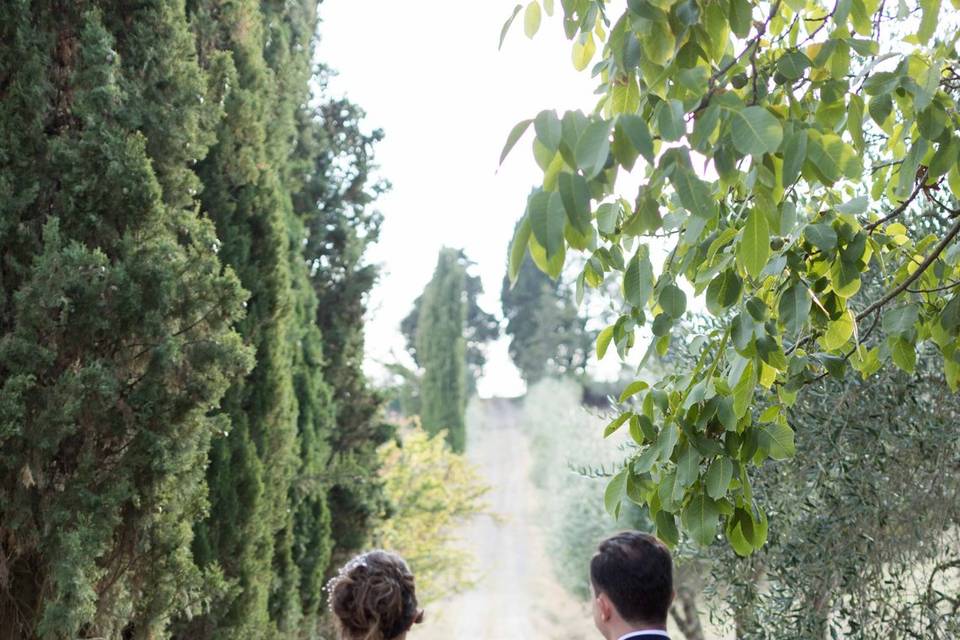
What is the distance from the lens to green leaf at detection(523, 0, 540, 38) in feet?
9.04

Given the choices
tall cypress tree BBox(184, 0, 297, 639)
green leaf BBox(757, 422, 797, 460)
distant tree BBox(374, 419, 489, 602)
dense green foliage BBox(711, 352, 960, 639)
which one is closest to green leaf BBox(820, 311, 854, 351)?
green leaf BBox(757, 422, 797, 460)

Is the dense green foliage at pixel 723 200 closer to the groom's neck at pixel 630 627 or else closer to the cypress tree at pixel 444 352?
the groom's neck at pixel 630 627

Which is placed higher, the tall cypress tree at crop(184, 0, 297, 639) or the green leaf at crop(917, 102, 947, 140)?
the tall cypress tree at crop(184, 0, 297, 639)

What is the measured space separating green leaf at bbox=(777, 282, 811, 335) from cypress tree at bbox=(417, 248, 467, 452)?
112ft

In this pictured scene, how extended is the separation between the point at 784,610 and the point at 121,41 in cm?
576

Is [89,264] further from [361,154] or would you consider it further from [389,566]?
[361,154]

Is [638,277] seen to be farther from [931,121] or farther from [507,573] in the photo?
[507,573]

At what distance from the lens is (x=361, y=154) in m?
16.8

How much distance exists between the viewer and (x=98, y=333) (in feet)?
23.1

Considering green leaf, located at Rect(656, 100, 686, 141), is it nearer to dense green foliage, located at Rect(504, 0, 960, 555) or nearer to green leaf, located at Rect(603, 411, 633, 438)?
dense green foliage, located at Rect(504, 0, 960, 555)

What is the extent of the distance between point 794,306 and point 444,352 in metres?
37.2

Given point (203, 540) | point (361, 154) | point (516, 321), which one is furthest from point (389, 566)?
point (516, 321)

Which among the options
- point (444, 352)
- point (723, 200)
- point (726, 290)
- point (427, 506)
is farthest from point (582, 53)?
point (444, 352)

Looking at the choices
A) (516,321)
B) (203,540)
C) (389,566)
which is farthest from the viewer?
(516,321)
